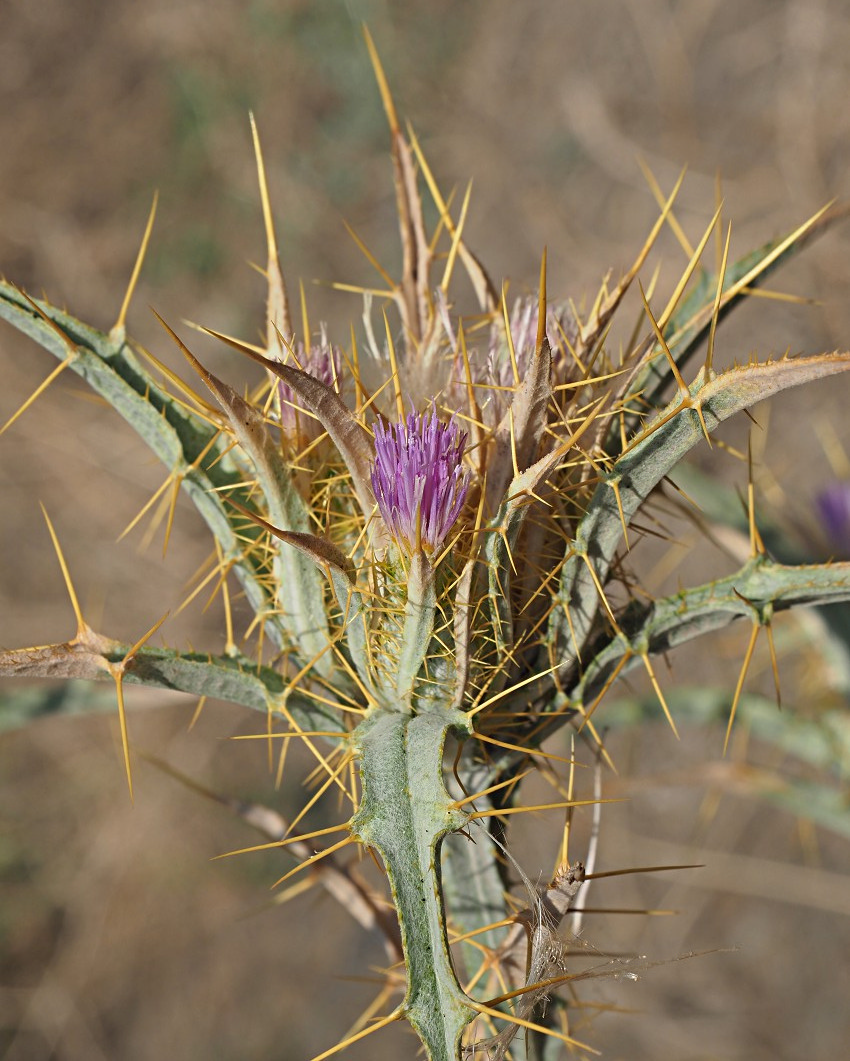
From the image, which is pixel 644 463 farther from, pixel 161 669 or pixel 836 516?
pixel 836 516

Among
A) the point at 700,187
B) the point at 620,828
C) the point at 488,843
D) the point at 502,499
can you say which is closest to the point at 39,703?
the point at 488,843

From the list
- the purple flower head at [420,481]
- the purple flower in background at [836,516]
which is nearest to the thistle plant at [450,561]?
the purple flower head at [420,481]

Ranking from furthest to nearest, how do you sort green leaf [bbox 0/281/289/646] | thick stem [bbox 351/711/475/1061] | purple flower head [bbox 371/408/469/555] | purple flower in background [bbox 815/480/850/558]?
purple flower in background [bbox 815/480/850/558] < green leaf [bbox 0/281/289/646] < purple flower head [bbox 371/408/469/555] < thick stem [bbox 351/711/475/1061]

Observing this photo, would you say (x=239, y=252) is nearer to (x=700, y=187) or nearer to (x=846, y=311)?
(x=700, y=187)

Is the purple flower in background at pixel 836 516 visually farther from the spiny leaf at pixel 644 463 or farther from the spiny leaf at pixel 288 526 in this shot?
the spiny leaf at pixel 288 526

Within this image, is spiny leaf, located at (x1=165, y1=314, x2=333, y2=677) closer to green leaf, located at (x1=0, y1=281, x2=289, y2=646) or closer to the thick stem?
green leaf, located at (x1=0, y1=281, x2=289, y2=646)

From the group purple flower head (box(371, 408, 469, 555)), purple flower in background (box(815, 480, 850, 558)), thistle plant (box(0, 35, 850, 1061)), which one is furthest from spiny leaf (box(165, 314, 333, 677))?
purple flower in background (box(815, 480, 850, 558))

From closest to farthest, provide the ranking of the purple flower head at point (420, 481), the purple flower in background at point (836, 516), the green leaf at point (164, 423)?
the purple flower head at point (420, 481)
the green leaf at point (164, 423)
the purple flower in background at point (836, 516)
